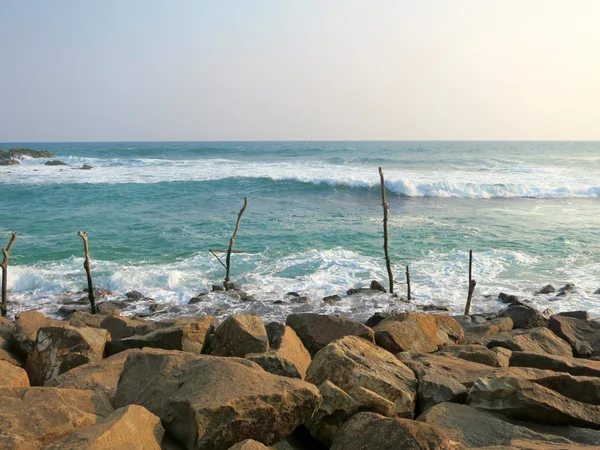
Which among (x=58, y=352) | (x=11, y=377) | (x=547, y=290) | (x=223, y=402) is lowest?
(x=547, y=290)

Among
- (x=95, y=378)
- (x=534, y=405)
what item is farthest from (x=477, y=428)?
(x=95, y=378)

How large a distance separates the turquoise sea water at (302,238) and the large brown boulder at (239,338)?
578 cm

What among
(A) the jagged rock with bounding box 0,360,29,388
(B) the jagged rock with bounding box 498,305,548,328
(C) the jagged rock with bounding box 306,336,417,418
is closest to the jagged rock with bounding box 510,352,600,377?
(C) the jagged rock with bounding box 306,336,417,418

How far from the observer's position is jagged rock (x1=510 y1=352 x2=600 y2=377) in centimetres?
596

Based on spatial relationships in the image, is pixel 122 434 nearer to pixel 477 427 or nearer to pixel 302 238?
pixel 477 427

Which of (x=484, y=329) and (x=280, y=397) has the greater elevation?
(x=280, y=397)

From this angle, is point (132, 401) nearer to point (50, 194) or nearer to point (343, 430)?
point (343, 430)

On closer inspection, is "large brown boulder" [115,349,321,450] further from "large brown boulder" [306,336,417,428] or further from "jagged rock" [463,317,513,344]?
"jagged rock" [463,317,513,344]

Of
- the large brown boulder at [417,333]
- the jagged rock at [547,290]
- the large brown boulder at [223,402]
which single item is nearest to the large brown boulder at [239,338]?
the large brown boulder at [223,402]

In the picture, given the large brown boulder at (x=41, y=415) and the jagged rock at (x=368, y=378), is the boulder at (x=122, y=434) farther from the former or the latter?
the jagged rock at (x=368, y=378)

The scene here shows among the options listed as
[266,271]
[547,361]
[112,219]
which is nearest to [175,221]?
[112,219]

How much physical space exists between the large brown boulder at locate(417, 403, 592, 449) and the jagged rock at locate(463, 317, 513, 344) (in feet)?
14.8

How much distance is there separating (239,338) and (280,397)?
2563 millimetres

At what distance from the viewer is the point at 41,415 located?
3924 millimetres
